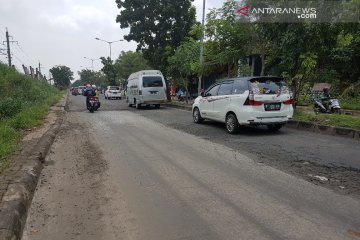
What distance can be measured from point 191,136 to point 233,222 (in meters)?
6.31

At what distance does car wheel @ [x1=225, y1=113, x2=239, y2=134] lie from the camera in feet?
34.0

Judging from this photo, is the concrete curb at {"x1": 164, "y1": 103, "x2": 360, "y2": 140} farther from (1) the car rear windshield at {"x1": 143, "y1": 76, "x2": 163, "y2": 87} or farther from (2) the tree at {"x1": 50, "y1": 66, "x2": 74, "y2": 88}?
(2) the tree at {"x1": 50, "y1": 66, "x2": 74, "y2": 88}

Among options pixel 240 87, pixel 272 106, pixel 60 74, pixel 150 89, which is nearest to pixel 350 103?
pixel 272 106

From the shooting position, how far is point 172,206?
453 cm

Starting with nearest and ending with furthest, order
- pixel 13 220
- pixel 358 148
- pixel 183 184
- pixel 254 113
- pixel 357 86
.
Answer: pixel 13 220, pixel 183 184, pixel 358 148, pixel 254 113, pixel 357 86

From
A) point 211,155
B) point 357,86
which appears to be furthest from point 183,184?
point 357,86

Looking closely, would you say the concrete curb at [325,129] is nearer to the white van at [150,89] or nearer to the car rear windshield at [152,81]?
the white van at [150,89]

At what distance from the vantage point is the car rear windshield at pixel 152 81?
21.4m

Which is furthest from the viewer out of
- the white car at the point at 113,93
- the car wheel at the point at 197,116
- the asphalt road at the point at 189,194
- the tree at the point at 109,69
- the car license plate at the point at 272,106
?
the tree at the point at 109,69

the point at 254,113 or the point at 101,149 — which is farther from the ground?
the point at 254,113

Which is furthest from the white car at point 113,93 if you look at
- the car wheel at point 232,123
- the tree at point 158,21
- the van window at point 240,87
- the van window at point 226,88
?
the van window at point 240,87

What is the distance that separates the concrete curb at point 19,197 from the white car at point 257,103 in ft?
18.2

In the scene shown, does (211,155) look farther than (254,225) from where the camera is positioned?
Yes

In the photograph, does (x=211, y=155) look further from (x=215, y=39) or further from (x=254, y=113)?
(x=215, y=39)
